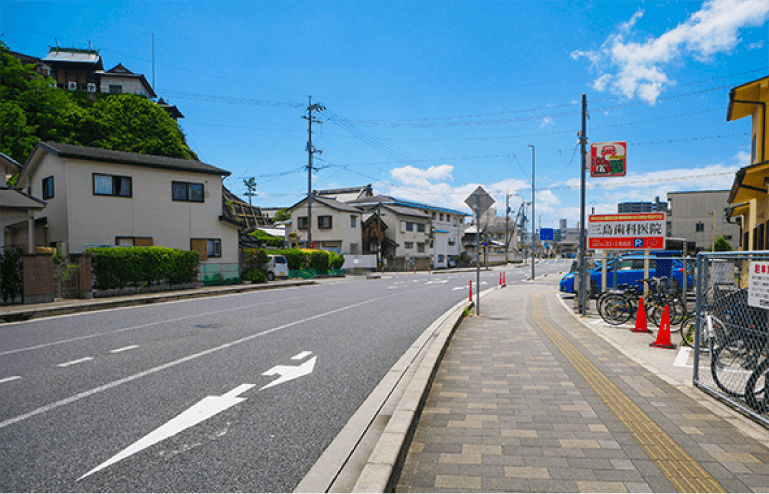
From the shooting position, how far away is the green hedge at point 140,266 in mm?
16828

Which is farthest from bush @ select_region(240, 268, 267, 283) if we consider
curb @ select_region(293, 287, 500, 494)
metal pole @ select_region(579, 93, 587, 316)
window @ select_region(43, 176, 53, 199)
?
curb @ select_region(293, 287, 500, 494)

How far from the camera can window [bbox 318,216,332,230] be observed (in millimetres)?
44812

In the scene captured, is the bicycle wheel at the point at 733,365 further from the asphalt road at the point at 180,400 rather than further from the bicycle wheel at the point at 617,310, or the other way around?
the bicycle wheel at the point at 617,310

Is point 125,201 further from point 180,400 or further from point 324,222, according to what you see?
point 324,222

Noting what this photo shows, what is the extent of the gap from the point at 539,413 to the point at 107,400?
4871mm

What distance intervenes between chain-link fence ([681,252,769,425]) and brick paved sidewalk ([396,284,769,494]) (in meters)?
0.47

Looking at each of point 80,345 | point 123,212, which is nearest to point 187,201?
point 123,212

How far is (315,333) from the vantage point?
30.7 ft

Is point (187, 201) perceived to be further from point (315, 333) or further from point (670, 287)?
point (670, 287)

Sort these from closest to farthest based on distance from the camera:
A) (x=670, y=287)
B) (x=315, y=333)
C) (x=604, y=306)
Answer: (x=315, y=333), (x=604, y=306), (x=670, y=287)

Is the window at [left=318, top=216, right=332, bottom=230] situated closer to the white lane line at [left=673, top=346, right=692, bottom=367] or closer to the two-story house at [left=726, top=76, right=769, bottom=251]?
the two-story house at [left=726, top=76, right=769, bottom=251]

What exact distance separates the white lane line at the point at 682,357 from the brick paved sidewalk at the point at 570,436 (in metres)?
0.93

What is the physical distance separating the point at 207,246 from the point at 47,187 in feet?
27.0

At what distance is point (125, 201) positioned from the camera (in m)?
22.3
